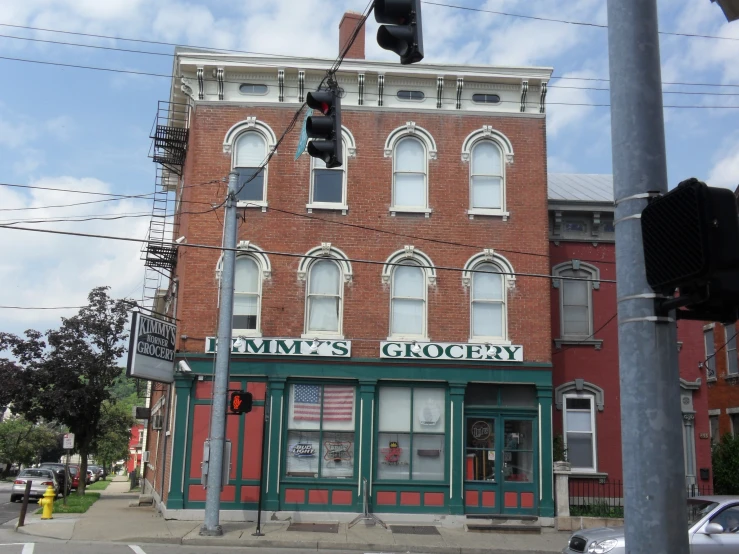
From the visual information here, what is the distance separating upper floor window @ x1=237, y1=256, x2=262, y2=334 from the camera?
21266mm

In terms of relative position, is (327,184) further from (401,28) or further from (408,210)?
(401,28)

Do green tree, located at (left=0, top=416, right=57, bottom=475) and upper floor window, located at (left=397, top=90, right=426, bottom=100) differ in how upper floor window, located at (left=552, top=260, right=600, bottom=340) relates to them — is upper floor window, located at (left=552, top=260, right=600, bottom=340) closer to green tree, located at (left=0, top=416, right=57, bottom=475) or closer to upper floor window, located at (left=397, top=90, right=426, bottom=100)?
upper floor window, located at (left=397, top=90, right=426, bottom=100)

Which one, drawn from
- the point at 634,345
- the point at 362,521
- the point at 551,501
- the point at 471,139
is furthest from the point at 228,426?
the point at 634,345

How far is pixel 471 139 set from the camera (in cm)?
2216

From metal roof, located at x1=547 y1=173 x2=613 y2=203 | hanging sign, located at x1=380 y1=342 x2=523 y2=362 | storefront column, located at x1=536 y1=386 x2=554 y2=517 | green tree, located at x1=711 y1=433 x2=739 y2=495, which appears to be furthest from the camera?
metal roof, located at x1=547 y1=173 x2=613 y2=203

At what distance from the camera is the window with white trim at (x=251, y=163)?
2167cm

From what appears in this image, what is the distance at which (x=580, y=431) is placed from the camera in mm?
22250

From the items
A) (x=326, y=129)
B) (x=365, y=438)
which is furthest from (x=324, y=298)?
(x=326, y=129)

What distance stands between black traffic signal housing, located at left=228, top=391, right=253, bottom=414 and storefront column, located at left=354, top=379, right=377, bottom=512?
12.0ft

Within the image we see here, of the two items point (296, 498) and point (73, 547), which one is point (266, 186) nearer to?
point (296, 498)

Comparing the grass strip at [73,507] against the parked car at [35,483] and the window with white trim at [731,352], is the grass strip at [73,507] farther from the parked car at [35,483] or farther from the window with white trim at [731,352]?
the window with white trim at [731,352]

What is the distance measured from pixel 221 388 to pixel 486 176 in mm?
9375

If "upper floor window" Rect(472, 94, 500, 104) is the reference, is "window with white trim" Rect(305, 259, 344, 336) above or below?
below

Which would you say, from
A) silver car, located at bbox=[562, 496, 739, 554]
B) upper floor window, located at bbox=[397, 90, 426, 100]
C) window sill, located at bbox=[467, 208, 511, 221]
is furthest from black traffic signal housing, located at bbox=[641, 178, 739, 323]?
upper floor window, located at bbox=[397, 90, 426, 100]
